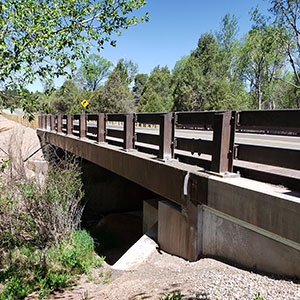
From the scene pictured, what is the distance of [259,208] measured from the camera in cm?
339

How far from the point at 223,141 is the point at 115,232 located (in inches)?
320

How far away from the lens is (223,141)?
4.16 m

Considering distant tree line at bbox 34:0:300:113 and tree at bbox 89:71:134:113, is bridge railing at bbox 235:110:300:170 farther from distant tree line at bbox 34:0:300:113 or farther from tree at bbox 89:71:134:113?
tree at bbox 89:71:134:113

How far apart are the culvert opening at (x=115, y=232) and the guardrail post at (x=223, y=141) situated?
590 cm

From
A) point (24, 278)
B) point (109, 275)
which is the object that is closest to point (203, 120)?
point (109, 275)

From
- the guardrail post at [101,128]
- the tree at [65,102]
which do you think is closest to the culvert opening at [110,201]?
the guardrail post at [101,128]

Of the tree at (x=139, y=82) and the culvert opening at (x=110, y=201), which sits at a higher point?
the tree at (x=139, y=82)

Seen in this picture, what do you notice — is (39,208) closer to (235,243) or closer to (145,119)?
(145,119)

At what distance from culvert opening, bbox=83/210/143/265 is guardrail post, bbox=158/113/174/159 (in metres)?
4.69

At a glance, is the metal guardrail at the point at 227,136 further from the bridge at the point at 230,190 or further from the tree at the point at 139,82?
the tree at the point at 139,82

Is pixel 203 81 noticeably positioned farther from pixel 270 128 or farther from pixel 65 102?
pixel 65 102

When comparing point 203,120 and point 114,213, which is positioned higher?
point 203,120

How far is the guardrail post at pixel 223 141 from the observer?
13.6ft

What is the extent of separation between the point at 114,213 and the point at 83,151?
15.7 feet
